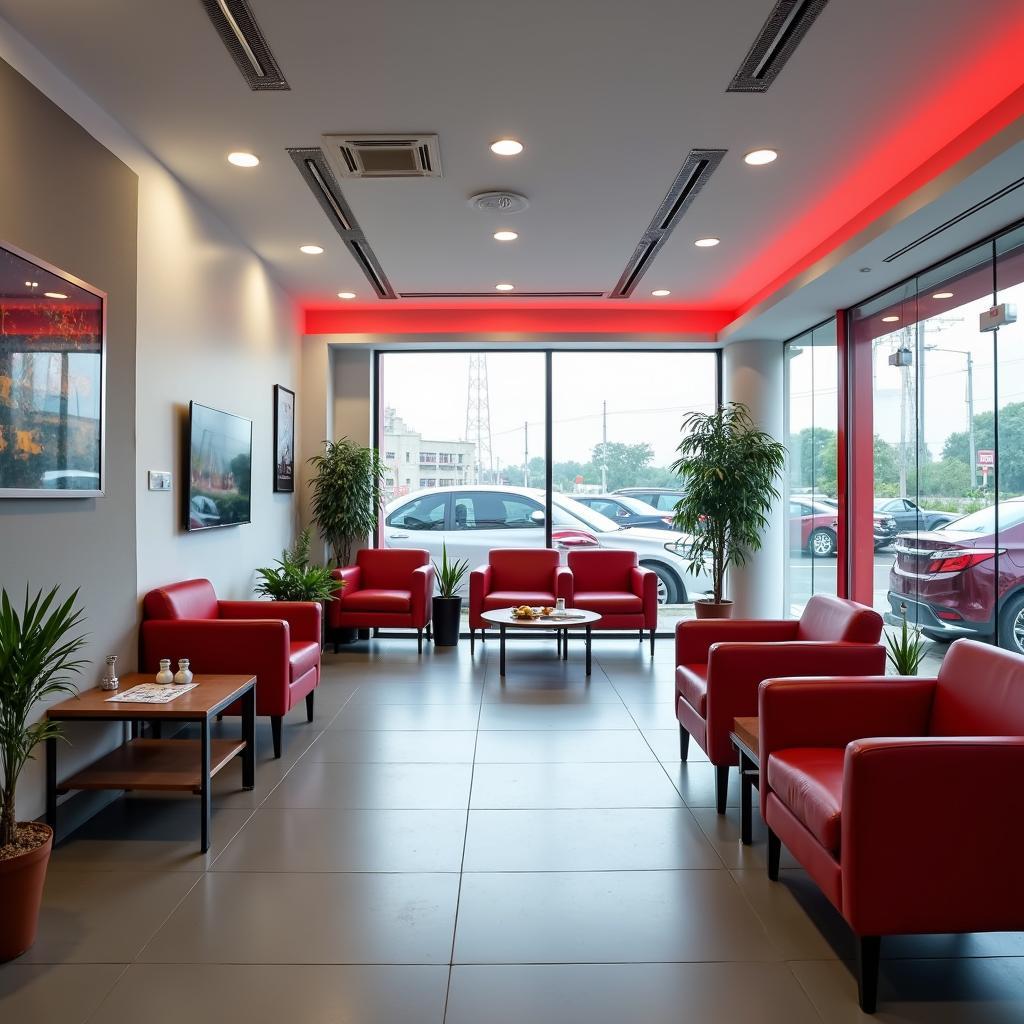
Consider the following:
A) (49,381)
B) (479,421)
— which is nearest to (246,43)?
(49,381)

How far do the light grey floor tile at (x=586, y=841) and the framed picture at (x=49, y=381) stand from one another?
2.25 meters

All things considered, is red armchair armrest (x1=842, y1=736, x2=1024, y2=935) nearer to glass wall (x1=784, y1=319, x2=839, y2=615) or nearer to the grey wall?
the grey wall

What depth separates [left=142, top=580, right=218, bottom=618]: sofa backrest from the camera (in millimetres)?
4227

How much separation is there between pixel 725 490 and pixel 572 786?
3997mm

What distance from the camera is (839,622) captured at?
154 inches

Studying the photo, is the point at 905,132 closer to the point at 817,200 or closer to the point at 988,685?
the point at 817,200

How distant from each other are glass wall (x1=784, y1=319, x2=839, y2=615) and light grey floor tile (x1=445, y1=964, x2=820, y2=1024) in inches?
194

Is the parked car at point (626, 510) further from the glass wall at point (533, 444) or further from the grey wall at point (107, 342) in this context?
the grey wall at point (107, 342)

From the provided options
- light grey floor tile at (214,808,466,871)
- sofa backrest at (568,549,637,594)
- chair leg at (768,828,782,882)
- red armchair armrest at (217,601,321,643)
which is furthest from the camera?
sofa backrest at (568,549,637,594)

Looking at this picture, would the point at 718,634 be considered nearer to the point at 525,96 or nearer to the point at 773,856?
the point at 773,856

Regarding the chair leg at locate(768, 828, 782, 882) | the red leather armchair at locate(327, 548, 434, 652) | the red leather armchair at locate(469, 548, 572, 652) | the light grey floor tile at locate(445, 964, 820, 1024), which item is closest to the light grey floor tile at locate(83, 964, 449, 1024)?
the light grey floor tile at locate(445, 964, 820, 1024)

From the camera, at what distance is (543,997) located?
86.2 inches

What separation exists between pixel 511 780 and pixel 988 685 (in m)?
2.18

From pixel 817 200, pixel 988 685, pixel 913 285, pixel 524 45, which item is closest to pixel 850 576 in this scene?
pixel 913 285
